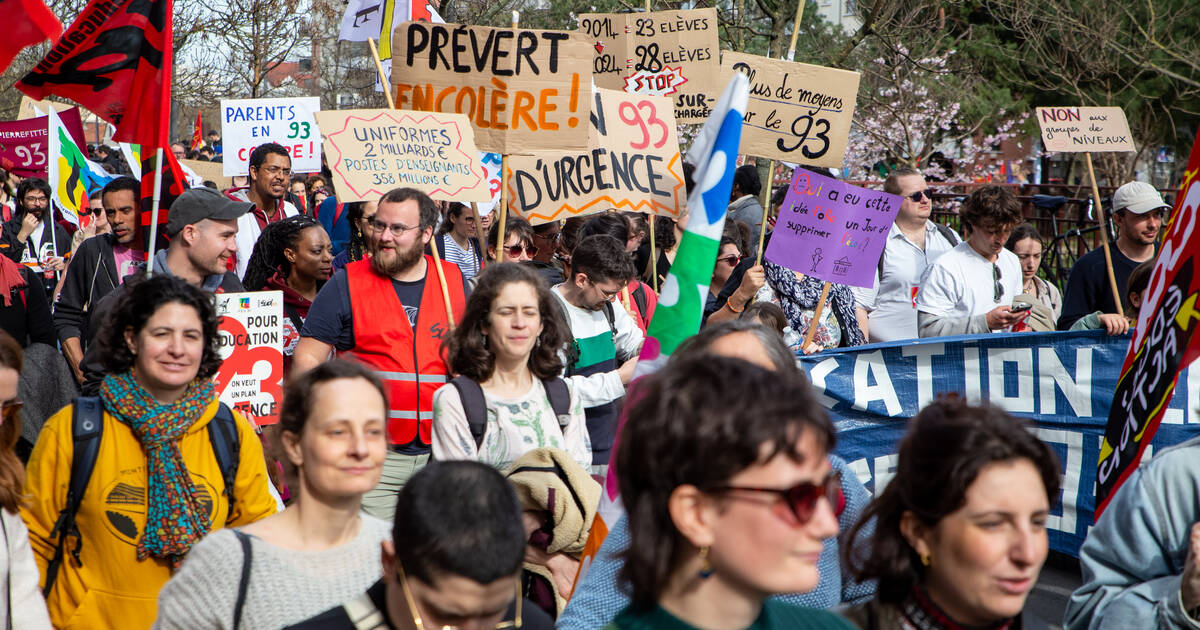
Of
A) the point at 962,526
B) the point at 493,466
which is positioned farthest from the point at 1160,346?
the point at 493,466

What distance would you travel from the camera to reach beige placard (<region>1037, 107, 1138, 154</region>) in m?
9.63

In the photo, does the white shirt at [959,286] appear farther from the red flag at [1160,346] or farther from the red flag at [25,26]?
the red flag at [25,26]

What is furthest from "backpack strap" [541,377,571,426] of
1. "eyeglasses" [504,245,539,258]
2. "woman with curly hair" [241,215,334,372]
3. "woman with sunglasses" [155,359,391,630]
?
"eyeglasses" [504,245,539,258]

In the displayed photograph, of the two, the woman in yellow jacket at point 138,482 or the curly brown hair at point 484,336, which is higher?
the curly brown hair at point 484,336

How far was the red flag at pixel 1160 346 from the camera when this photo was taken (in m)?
3.47

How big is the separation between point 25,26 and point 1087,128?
763cm

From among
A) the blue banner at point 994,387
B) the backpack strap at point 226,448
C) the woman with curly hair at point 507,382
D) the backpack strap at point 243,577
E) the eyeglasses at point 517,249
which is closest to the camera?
the backpack strap at point 243,577

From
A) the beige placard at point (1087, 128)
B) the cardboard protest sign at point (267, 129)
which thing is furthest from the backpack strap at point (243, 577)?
the cardboard protest sign at point (267, 129)

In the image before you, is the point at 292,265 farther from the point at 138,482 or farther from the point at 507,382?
the point at 138,482

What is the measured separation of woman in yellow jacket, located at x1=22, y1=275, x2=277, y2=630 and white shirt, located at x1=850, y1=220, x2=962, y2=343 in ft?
16.5

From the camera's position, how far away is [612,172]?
7.24 meters

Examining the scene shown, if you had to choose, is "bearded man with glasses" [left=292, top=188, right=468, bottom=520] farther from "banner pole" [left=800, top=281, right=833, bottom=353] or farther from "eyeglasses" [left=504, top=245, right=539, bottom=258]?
"eyeglasses" [left=504, top=245, right=539, bottom=258]

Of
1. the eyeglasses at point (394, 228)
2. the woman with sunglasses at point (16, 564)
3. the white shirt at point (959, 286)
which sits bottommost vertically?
the woman with sunglasses at point (16, 564)

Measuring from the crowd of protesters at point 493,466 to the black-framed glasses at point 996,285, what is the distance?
122 millimetres
